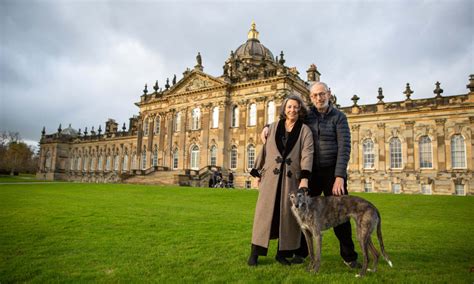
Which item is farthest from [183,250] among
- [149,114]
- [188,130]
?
[149,114]

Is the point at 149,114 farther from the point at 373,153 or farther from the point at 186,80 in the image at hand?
the point at 373,153

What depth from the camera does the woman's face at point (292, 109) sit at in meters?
5.08

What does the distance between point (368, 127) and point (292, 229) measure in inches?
1240

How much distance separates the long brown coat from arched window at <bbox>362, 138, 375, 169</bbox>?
101ft

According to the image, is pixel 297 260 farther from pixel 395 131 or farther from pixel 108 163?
pixel 108 163

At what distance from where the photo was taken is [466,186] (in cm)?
2766

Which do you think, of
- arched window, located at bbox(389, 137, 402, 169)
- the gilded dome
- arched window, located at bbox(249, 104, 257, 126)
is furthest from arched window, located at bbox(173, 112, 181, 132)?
arched window, located at bbox(389, 137, 402, 169)

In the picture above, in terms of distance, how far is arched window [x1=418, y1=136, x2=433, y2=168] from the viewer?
30019 mm

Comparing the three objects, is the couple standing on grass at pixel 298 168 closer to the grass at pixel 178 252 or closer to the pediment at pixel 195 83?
the grass at pixel 178 252

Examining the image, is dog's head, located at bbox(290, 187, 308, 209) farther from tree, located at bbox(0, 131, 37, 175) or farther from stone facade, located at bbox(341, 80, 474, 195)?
tree, located at bbox(0, 131, 37, 175)

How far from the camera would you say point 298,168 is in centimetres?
497

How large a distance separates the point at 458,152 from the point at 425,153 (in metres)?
2.58

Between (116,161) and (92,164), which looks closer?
(116,161)

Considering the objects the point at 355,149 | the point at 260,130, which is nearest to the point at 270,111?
the point at 260,130
